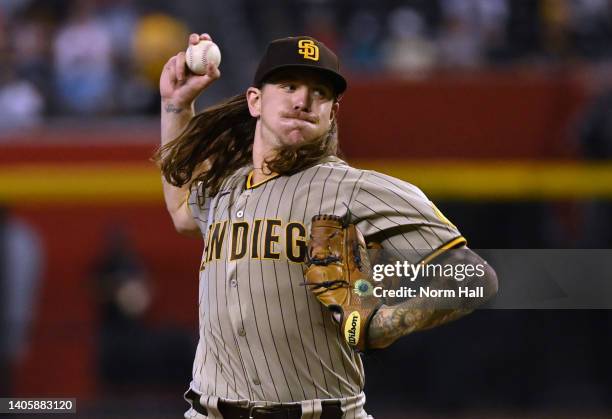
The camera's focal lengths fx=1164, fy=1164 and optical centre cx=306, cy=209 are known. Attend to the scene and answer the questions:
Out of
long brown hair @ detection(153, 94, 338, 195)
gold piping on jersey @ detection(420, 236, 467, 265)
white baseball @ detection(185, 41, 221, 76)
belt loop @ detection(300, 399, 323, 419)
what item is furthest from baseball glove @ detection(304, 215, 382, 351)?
white baseball @ detection(185, 41, 221, 76)

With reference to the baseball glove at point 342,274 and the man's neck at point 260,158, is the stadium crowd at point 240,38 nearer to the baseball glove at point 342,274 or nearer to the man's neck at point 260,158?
the man's neck at point 260,158

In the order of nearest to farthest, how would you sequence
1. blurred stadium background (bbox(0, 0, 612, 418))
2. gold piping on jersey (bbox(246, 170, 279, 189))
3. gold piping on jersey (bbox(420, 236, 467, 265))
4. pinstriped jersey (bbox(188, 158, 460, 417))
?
gold piping on jersey (bbox(420, 236, 467, 265)) → pinstriped jersey (bbox(188, 158, 460, 417)) → gold piping on jersey (bbox(246, 170, 279, 189)) → blurred stadium background (bbox(0, 0, 612, 418))

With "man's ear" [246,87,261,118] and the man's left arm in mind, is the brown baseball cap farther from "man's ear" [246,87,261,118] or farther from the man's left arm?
the man's left arm

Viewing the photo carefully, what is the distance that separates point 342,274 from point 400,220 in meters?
0.22

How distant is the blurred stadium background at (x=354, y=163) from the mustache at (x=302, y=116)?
499 centimetres

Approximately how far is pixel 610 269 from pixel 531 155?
75.6 inches

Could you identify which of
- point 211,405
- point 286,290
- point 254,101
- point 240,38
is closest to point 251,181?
point 254,101

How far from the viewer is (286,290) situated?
3.23 m

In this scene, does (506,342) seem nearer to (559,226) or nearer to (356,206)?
(559,226)

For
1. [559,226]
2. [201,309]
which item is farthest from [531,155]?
[201,309]

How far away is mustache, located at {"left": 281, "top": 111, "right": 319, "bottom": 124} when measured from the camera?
3268 millimetres

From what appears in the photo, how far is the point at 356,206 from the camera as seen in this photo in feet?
10.4

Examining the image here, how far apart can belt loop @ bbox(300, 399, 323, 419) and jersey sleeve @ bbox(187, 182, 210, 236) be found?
2.24 ft

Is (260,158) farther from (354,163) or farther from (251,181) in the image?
(354,163)
